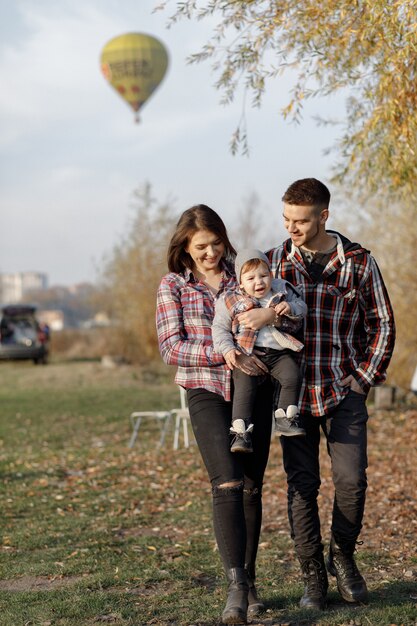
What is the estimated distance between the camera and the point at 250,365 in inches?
170

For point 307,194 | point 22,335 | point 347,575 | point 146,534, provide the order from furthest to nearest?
point 22,335, point 146,534, point 347,575, point 307,194

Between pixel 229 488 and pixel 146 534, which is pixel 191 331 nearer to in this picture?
pixel 229 488

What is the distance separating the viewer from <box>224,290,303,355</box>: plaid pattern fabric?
14.2 ft

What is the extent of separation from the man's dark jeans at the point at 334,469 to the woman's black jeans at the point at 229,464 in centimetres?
18

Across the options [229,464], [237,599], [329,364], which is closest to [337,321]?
[329,364]

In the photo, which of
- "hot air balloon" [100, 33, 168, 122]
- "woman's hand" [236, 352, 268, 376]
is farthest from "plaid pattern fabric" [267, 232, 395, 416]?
"hot air balloon" [100, 33, 168, 122]

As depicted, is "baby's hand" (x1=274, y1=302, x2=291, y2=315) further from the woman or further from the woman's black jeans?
the woman's black jeans

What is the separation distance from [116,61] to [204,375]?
34033 mm

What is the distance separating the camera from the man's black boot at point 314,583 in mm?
4598

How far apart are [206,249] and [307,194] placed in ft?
1.79

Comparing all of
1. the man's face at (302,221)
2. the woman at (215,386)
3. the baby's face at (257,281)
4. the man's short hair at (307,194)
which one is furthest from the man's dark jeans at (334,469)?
the man's short hair at (307,194)

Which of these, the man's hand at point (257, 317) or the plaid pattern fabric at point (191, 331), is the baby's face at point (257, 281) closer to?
the man's hand at point (257, 317)

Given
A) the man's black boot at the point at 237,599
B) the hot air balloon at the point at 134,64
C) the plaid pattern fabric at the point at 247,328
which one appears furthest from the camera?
the hot air balloon at the point at 134,64

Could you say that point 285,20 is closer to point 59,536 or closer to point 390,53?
point 390,53
